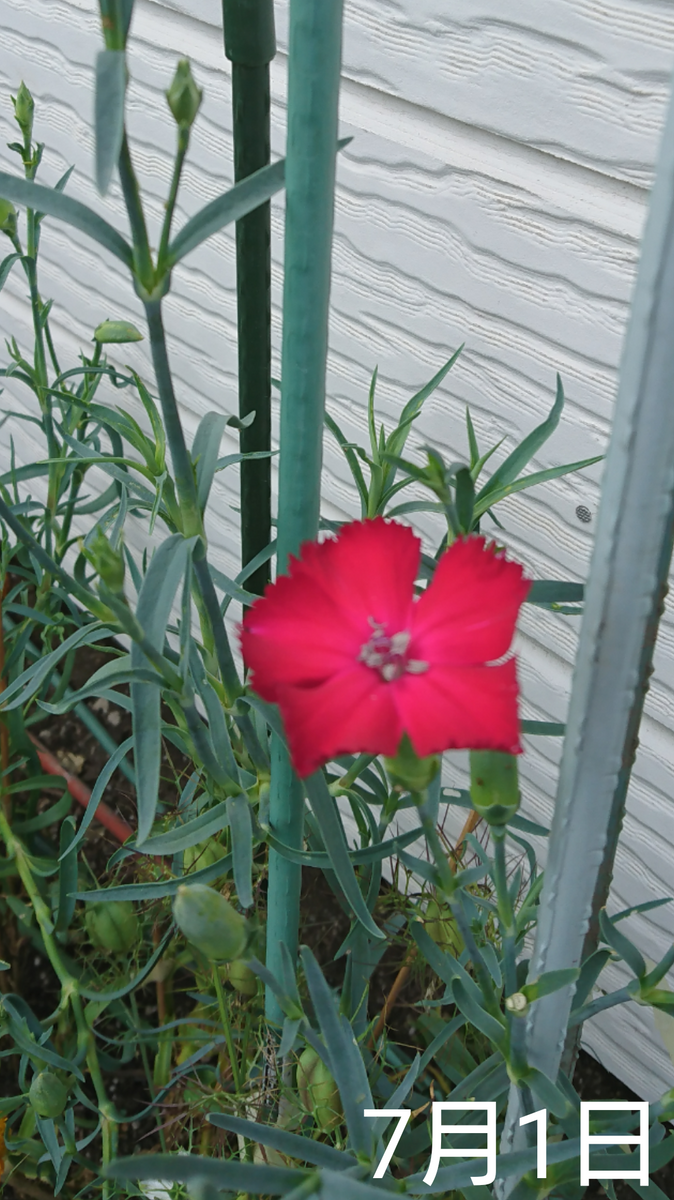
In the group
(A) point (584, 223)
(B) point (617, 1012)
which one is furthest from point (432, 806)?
(B) point (617, 1012)

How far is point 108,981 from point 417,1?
0.85 meters

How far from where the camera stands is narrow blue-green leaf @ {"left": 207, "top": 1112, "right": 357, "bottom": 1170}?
0.39 m

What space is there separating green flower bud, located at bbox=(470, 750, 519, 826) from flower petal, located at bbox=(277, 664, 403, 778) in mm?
52

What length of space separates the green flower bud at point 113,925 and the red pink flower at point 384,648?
58 centimetres

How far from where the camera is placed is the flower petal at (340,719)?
27 cm

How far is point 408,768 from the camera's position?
30 cm

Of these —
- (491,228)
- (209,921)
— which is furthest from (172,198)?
(491,228)

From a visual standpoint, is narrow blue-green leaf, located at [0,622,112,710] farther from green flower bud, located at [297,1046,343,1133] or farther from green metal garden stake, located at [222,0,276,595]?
green flower bud, located at [297,1046,343,1133]

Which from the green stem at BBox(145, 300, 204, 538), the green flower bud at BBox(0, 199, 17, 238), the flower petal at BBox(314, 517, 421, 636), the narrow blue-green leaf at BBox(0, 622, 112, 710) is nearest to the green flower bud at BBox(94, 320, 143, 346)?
the green flower bud at BBox(0, 199, 17, 238)

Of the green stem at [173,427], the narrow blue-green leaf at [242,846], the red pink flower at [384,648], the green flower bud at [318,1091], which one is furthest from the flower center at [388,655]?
the green flower bud at [318,1091]

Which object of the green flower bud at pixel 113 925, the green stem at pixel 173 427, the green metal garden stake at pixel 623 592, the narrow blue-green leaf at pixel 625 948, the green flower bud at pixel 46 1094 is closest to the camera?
the green metal garden stake at pixel 623 592

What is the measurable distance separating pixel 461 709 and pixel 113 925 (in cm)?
63

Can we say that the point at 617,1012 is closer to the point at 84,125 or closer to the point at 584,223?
the point at 584,223

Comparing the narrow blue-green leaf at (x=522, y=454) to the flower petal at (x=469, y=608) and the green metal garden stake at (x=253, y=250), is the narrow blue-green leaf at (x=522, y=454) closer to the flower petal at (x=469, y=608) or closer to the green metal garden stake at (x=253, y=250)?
the green metal garden stake at (x=253, y=250)
